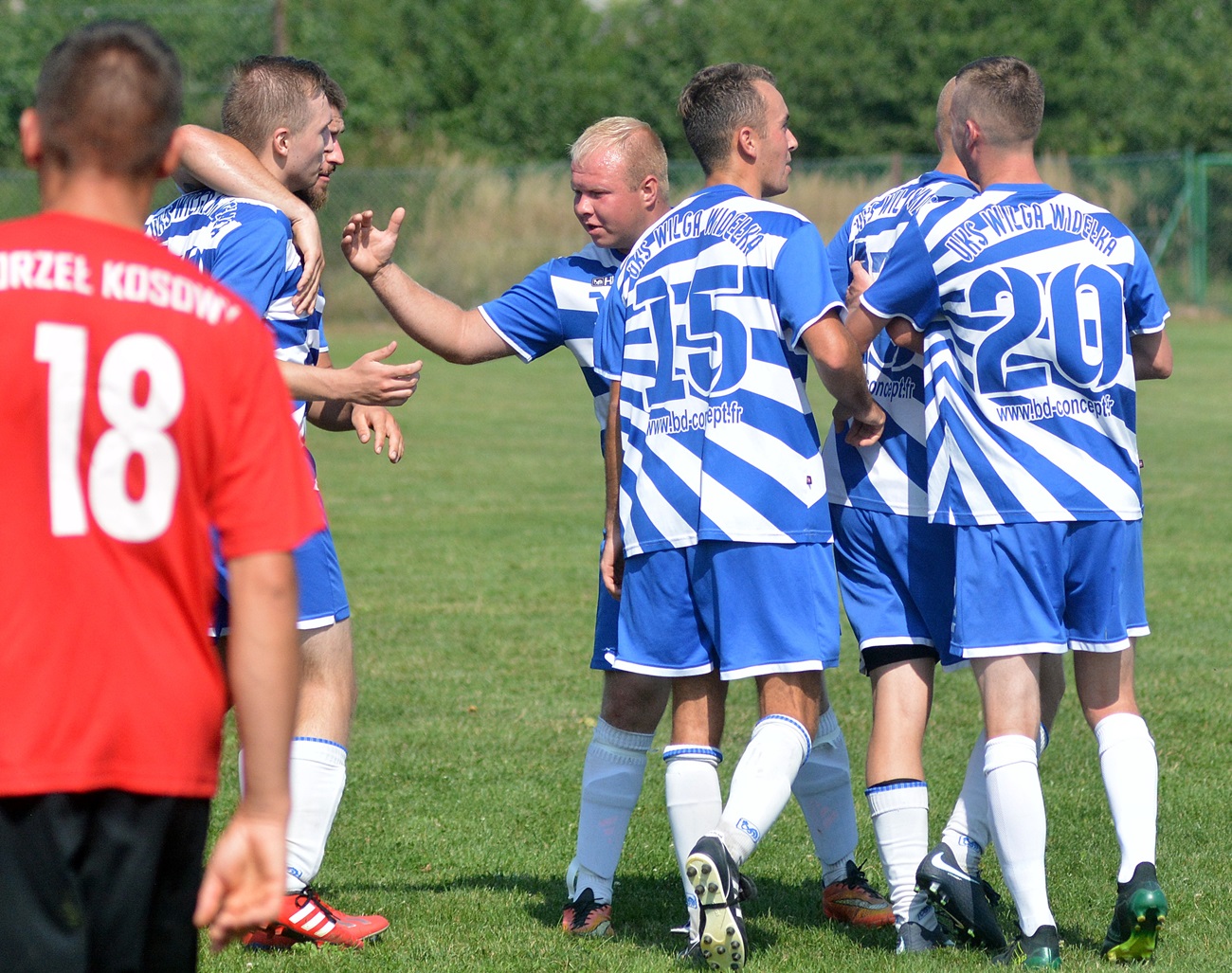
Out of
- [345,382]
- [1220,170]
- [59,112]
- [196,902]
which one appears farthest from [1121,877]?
[1220,170]

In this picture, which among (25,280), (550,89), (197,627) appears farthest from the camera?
(550,89)

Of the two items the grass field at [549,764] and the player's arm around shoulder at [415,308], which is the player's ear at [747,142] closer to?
the player's arm around shoulder at [415,308]

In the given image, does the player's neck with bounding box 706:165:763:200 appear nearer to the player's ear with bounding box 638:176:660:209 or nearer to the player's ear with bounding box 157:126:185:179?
the player's ear with bounding box 638:176:660:209

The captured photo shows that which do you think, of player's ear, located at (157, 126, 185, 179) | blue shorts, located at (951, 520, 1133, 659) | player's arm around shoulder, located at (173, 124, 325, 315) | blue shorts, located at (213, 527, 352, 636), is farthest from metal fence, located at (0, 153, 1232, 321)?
player's ear, located at (157, 126, 185, 179)

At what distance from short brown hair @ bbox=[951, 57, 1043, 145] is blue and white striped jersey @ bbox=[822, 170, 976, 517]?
232 mm

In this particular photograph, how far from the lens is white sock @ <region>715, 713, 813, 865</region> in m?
4.01

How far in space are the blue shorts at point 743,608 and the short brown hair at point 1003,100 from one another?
3.93ft

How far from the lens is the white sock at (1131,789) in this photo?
416 centimetres

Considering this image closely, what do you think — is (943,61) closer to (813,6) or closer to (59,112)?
(813,6)

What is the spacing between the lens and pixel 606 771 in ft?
15.1

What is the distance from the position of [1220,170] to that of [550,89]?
59.5ft

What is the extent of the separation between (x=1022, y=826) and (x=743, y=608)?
0.90 m

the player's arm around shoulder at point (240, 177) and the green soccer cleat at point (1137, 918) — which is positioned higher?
the player's arm around shoulder at point (240, 177)

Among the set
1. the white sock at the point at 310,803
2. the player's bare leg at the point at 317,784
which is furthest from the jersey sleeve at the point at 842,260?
the white sock at the point at 310,803
